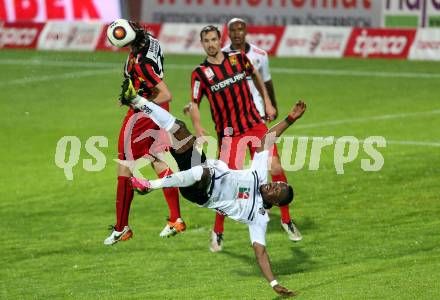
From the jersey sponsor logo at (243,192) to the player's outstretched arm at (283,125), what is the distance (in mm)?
659

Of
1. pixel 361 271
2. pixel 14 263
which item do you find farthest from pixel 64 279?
pixel 361 271

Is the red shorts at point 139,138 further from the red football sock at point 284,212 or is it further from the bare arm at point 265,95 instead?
the red football sock at point 284,212

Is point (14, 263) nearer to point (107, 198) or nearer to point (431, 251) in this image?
point (107, 198)

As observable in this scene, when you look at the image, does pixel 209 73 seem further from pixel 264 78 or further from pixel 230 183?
Answer: pixel 230 183

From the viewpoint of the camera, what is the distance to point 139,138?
15.2 meters

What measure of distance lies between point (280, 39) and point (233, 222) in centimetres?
2119

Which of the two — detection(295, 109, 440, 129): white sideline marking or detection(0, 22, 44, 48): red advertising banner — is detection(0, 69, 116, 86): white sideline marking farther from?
detection(295, 109, 440, 129): white sideline marking

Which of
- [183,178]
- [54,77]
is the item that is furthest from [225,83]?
[54,77]

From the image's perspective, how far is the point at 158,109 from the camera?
13.5 m

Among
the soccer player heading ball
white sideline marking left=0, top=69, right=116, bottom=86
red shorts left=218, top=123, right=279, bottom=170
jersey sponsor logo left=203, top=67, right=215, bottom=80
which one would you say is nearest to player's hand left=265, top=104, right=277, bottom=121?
red shorts left=218, top=123, right=279, bottom=170

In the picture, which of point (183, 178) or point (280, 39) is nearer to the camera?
point (183, 178)

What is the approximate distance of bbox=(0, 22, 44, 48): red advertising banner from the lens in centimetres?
4303

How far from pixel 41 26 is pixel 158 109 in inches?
1213

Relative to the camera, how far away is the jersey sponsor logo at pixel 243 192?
44.4ft
